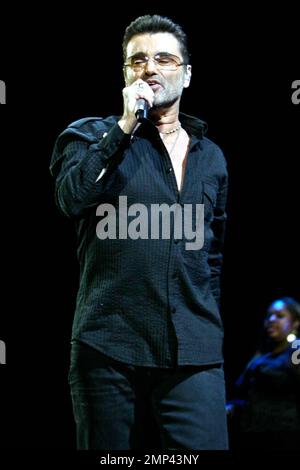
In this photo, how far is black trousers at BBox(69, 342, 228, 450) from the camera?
5.91ft

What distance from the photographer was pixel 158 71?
2.02m

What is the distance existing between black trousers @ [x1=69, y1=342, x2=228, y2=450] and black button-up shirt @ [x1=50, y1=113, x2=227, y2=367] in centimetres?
4

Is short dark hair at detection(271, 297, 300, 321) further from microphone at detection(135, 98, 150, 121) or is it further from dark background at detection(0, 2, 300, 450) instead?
microphone at detection(135, 98, 150, 121)

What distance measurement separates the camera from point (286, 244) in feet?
16.3

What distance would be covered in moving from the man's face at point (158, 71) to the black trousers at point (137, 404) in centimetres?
74

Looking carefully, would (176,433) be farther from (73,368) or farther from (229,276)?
(229,276)

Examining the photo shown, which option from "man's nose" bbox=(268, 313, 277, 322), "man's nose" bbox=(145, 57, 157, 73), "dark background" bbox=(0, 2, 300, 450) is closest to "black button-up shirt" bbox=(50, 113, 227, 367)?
"man's nose" bbox=(145, 57, 157, 73)

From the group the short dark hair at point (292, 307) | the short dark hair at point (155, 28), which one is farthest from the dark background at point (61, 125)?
the short dark hair at point (155, 28)

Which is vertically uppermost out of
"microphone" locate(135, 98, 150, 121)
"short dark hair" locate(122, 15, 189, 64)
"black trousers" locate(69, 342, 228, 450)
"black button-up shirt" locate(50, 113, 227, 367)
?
"short dark hair" locate(122, 15, 189, 64)

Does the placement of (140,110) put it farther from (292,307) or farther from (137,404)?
(292,307)

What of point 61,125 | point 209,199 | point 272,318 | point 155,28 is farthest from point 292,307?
point 155,28

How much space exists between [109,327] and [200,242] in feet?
1.16

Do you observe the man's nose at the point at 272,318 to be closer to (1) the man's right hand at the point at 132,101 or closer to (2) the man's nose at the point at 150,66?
(2) the man's nose at the point at 150,66
